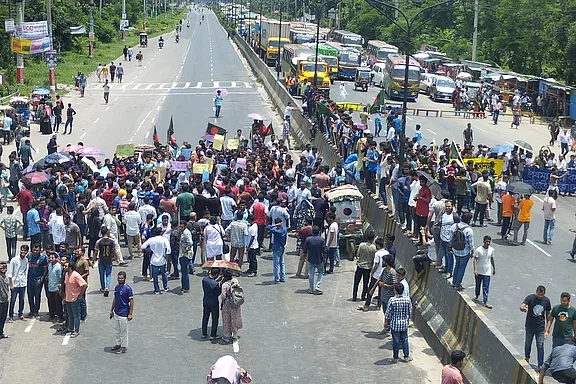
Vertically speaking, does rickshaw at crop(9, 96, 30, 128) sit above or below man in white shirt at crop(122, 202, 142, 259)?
above

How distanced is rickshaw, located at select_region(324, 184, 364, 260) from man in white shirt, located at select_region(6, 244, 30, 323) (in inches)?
304

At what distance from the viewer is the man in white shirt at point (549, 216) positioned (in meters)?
23.1

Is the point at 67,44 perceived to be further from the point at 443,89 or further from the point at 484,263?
the point at 484,263

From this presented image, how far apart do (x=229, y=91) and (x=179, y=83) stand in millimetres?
6662

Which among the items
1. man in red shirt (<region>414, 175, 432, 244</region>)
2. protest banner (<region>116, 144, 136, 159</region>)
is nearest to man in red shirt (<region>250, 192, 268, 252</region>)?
man in red shirt (<region>414, 175, 432, 244</region>)

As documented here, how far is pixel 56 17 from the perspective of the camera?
80.6 meters

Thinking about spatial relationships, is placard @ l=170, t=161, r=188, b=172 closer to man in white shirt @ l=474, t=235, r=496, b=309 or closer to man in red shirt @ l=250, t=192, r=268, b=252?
man in red shirt @ l=250, t=192, r=268, b=252

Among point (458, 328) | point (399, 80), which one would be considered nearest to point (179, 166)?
point (458, 328)

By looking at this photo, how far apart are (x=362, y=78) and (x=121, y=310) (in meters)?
50.1

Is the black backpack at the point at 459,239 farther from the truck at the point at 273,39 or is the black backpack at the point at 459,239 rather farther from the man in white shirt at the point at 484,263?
the truck at the point at 273,39

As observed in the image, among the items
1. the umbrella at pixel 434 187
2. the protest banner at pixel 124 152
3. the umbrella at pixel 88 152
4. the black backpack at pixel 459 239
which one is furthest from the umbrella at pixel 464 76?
the black backpack at pixel 459 239

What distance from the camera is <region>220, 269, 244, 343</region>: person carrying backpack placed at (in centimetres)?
1550

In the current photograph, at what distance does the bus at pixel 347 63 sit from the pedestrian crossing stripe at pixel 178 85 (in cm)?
701

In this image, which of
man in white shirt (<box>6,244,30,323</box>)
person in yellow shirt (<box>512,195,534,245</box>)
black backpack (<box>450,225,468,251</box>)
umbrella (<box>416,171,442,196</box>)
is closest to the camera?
man in white shirt (<box>6,244,30,323</box>)
